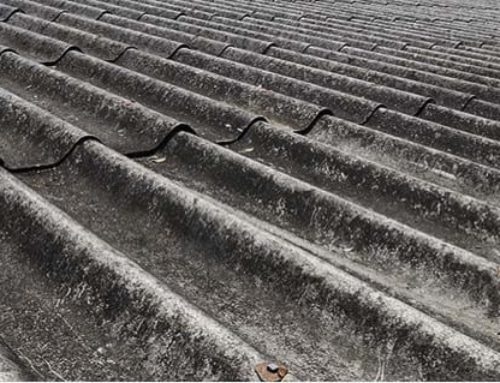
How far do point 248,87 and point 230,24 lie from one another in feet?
7.28

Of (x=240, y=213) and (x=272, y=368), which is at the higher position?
(x=272, y=368)

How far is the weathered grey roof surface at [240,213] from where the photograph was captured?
1.71m

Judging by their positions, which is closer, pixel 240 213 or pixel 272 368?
pixel 272 368

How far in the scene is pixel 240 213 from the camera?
8.05ft

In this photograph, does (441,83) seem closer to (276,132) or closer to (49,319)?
(276,132)

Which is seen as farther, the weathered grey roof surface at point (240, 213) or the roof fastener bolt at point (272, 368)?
the weathered grey roof surface at point (240, 213)

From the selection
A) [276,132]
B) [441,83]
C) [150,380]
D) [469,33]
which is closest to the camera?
[150,380]

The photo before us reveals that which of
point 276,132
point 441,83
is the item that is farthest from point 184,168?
point 441,83

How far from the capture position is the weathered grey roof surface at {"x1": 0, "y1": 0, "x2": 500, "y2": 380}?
1.71 metres

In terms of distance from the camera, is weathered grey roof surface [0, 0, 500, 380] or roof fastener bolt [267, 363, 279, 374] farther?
weathered grey roof surface [0, 0, 500, 380]

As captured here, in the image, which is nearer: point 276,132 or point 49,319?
point 49,319

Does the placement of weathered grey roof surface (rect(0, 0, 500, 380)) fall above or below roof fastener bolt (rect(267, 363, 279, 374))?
below

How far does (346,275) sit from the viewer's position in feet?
6.31

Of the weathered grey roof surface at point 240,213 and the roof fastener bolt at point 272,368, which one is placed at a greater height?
the roof fastener bolt at point 272,368
